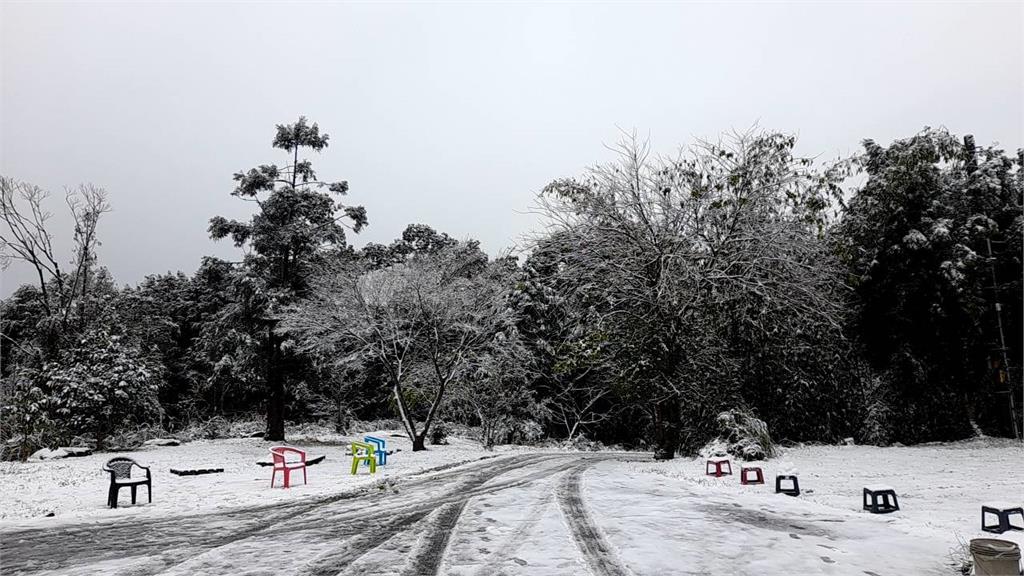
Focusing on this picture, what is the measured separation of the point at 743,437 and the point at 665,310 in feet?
10.5

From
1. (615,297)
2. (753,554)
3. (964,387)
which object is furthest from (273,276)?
(964,387)

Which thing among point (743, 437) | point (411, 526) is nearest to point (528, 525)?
point (411, 526)

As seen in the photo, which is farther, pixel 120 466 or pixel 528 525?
pixel 120 466

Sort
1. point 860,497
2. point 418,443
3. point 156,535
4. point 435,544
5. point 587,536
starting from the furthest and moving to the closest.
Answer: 1. point 418,443
2. point 860,497
3. point 156,535
4. point 587,536
5. point 435,544

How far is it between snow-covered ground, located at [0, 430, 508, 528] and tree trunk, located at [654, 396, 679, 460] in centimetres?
476

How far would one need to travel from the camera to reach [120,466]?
8086 millimetres

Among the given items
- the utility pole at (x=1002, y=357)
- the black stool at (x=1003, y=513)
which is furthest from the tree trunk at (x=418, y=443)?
the utility pole at (x=1002, y=357)

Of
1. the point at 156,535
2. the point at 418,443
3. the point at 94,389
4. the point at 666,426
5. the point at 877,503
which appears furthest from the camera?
the point at 94,389

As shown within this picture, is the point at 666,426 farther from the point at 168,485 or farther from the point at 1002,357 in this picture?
the point at 1002,357

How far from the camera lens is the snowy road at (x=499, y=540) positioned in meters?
4.67

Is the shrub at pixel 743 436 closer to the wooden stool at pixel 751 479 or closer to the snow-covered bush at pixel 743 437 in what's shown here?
the snow-covered bush at pixel 743 437

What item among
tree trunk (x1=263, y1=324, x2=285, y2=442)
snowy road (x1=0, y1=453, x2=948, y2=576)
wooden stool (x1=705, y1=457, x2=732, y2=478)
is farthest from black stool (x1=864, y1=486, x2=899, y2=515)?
tree trunk (x1=263, y1=324, x2=285, y2=442)

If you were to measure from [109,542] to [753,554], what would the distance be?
6.12 metres

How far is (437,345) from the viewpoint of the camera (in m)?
17.3
